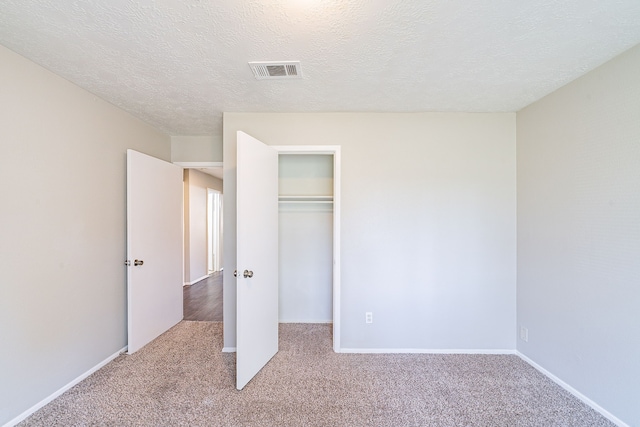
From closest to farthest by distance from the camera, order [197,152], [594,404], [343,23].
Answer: [343,23] → [594,404] → [197,152]

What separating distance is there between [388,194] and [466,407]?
1849mm

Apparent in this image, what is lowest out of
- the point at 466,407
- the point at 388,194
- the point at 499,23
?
the point at 466,407

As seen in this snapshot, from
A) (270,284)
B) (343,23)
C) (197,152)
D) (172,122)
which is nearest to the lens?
(343,23)

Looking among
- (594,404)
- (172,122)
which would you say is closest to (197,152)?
(172,122)

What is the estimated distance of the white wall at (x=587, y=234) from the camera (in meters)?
1.73

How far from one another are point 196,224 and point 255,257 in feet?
13.6

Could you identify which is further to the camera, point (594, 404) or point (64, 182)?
point (64, 182)

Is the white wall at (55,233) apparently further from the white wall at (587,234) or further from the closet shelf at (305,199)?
the white wall at (587,234)

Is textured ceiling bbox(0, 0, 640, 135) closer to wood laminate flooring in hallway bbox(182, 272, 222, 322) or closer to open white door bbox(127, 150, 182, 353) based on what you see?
open white door bbox(127, 150, 182, 353)

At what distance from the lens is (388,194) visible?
2.76m

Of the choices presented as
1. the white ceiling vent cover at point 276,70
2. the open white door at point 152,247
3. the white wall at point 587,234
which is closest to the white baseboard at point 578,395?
the white wall at point 587,234

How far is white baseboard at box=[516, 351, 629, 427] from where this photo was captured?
1793mm

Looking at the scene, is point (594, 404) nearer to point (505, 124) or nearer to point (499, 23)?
point (505, 124)

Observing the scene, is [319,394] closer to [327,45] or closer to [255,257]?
[255,257]
